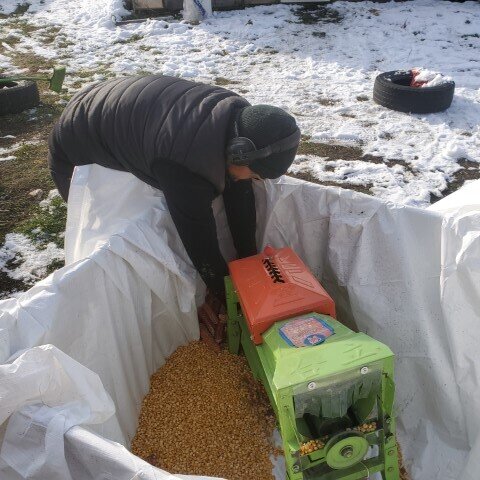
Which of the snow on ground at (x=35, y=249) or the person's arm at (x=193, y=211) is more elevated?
the person's arm at (x=193, y=211)

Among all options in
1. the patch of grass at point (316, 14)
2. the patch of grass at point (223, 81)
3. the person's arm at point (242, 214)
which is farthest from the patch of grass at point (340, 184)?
the patch of grass at point (316, 14)

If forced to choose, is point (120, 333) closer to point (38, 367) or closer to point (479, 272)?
point (38, 367)

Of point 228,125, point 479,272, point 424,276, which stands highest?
point 228,125

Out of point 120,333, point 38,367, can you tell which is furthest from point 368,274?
point 38,367

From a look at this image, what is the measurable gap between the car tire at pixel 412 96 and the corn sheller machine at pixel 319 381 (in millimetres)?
2826

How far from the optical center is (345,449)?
153 cm

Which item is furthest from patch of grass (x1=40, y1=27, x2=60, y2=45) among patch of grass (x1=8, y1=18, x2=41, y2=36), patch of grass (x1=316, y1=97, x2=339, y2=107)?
patch of grass (x1=316, y1=97, x2=339, y2=107)

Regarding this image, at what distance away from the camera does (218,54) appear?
5.57 m

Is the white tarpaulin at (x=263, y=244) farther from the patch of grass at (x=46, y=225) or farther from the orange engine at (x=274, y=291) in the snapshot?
the patch of grass at (x=46, y=225)

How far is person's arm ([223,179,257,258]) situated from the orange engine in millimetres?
262

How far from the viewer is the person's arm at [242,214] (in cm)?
218

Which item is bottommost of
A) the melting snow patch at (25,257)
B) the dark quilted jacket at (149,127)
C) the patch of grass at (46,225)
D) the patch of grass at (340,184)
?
the melting snow patch at (25,257)

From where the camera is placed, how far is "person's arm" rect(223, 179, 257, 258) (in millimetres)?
2182

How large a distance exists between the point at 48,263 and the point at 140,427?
1.25 metres
